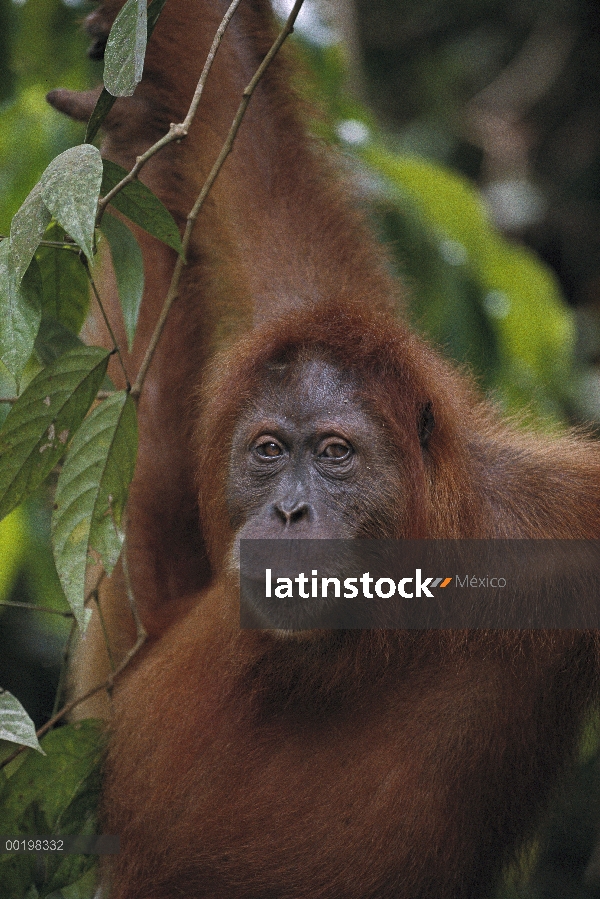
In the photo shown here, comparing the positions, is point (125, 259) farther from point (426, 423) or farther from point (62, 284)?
point (426, 423)

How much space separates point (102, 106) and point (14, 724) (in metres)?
1.21

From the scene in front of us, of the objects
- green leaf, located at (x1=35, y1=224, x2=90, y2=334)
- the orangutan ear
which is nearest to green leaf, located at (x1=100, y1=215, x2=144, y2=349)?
green leaf, located at (x1=35, y1=224, x2=90, y2=334)

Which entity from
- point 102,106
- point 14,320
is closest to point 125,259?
point 102,106

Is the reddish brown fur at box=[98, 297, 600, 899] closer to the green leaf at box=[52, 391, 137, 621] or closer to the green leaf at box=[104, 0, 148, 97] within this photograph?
the green leaf at box=[52, 391, 137, 621]

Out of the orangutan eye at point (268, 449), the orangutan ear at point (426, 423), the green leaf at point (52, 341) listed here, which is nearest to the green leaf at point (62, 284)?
the green leaf at point (52, 341)

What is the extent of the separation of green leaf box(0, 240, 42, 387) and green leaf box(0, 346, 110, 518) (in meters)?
0.25

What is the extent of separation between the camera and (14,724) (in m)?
1.86

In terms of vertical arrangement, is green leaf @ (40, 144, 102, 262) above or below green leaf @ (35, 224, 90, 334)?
above

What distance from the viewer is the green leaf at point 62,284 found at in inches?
92.9

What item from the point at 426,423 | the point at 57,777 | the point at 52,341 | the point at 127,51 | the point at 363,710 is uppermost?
the point at 127,51

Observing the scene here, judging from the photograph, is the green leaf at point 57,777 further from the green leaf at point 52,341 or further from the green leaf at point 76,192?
the green leaf at point 76,192

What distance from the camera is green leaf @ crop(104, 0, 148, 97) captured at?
1.75 m

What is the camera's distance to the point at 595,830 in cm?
337

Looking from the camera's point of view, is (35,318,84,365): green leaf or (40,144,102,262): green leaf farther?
(35,318,84,365): green leaf
